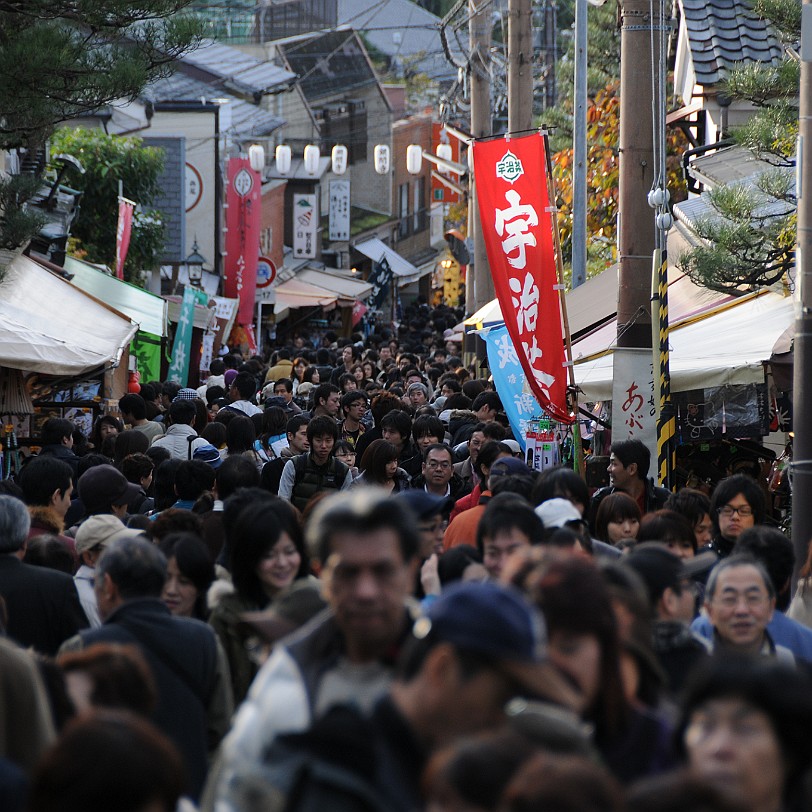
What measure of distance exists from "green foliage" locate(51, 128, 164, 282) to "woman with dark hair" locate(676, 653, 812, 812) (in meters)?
A: 22.9

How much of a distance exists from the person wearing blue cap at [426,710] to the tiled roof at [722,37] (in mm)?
15322

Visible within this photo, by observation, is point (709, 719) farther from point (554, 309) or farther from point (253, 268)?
point (253, 268)

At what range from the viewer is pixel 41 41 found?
28.7 ft

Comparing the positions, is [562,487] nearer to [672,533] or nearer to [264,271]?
[672,533]

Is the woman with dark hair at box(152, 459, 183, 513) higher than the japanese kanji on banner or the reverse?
the reverse

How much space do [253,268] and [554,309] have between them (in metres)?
20.7

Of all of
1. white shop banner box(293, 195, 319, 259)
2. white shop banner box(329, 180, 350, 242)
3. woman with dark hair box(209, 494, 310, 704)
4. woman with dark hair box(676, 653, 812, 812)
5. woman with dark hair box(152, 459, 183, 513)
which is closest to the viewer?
woman with dark hair box(676, 653, 812, 812)

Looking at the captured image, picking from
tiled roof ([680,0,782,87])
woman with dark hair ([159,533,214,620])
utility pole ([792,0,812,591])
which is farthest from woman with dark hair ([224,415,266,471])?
tiled roof ([680,0,782,87])

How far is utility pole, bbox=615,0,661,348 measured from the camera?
10516mm

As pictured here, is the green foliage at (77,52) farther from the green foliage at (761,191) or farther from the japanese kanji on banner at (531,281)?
the green foliage at (761,191)

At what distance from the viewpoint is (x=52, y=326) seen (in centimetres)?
1292

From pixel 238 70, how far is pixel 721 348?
38330 mm

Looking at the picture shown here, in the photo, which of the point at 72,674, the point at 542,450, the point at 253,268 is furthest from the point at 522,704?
the point at 253,268

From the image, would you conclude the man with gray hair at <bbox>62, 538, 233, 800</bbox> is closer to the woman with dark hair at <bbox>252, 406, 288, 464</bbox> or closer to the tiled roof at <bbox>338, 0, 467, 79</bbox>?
the woman with dark hair at <bbox>252, 406, 288, 464</bbox>
